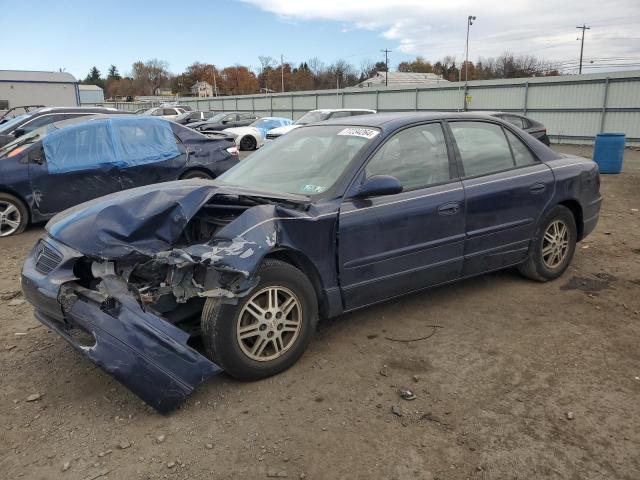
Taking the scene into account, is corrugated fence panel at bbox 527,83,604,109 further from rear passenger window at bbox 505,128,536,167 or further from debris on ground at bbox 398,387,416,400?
debris on ground at bbox 398,387,416,400

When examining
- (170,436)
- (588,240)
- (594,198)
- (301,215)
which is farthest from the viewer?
(588,240)

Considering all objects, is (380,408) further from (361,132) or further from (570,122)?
(570,122)

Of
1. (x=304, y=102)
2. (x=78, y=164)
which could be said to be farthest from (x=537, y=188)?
(x=304, y=102)

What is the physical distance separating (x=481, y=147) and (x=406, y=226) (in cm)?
124

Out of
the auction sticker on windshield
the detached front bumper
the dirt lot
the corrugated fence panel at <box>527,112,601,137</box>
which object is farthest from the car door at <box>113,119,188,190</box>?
the corrugated fence panel at <box>527,112,601,137</box>

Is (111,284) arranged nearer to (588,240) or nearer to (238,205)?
(238,205)

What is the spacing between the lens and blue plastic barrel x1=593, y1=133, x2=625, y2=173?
12484 mm

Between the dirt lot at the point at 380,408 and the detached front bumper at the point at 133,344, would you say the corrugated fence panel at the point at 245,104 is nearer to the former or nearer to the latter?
the dirt lot at the point at 380,408

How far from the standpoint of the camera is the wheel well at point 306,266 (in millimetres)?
3400

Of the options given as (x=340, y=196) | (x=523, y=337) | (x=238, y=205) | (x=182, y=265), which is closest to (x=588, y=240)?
(x=523, y=337)

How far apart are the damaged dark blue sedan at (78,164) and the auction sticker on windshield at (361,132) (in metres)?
4.57

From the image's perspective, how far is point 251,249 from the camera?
308 cm

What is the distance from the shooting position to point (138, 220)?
3.21 meters

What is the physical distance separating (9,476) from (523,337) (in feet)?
11.1
